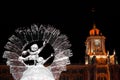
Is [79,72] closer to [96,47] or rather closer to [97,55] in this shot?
[97,55]

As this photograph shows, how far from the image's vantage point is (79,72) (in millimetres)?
89312

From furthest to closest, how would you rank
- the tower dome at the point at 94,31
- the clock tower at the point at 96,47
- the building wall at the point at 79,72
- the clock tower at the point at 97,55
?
the tower dome at the point at 94,31, the clock tower at the point at 96,47, the clock tower at the point at 97,55, the building wall at the point at 79,72

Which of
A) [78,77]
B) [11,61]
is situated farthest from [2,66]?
[11,61]

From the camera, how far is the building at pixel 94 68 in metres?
87.5

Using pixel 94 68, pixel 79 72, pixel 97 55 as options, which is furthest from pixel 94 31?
pixel 79 72

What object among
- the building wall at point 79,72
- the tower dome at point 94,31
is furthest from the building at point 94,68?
the tower dome at point 94,31

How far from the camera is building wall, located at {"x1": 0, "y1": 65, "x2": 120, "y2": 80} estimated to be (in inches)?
3440

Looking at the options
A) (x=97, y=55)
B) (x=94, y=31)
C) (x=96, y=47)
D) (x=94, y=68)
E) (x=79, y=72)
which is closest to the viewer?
(x=94, y=68)

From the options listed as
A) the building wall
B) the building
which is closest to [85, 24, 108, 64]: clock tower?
the building

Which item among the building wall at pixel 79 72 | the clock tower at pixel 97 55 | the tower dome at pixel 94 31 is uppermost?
the tower dome at pixel 94 31

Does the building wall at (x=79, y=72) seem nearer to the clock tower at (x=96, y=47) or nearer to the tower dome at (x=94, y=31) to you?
the clock tower at (x=96, y=47)

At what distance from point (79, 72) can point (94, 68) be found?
373 cm

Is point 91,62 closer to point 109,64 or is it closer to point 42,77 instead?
point 109,64

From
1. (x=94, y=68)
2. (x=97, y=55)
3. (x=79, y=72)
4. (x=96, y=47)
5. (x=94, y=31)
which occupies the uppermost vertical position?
(x=94, y=31)
